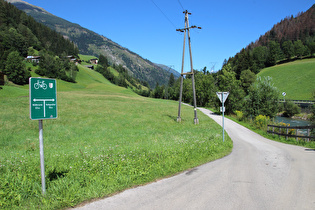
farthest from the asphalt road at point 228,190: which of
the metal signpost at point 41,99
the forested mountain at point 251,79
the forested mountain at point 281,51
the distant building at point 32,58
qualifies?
the distant building at point 32,58

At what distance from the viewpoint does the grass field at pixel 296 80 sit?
265 ft

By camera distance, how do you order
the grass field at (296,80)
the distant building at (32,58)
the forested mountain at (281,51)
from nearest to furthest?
the grass field at (296,80) → the distant building at (32,58) → the forested mountain at (281,51)

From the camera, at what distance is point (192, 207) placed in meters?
5.12

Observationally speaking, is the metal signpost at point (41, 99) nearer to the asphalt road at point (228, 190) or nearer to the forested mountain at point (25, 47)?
the asphalt road at point (228, 190)

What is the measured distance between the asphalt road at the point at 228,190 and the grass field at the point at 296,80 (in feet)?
268

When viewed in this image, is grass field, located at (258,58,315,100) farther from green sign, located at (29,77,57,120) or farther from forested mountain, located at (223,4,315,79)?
green sign, located at (29,77,57,120)

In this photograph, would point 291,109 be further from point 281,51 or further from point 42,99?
point 281,51

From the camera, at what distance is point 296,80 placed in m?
93.1

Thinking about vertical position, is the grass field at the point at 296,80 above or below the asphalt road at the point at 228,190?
above

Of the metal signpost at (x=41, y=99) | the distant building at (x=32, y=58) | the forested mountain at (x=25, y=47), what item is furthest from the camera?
the distant building at (x=32, y=58)

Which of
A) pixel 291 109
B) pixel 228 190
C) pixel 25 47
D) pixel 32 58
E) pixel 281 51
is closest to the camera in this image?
pixel 228 190

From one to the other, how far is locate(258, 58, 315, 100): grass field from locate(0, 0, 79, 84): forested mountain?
10433 centimetres

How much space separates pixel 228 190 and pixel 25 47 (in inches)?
5670

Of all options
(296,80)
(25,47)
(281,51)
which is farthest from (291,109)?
(25,47)
